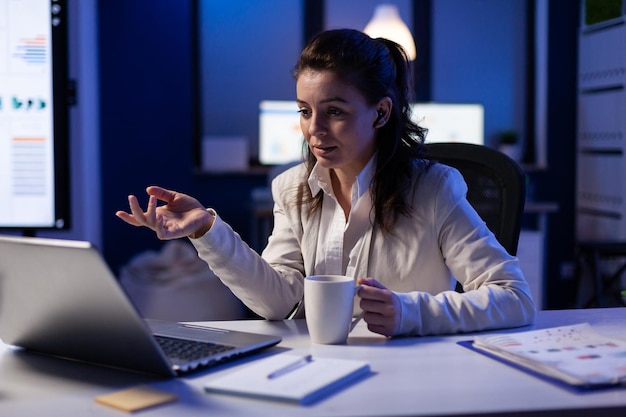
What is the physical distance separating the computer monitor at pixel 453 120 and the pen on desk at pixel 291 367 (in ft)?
11.8

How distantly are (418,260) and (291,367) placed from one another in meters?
0.58

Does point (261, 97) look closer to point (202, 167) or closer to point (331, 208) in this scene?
point (202, 167)

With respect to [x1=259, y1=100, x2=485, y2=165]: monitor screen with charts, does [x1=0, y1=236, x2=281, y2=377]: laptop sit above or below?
below

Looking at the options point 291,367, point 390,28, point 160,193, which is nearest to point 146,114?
point 390,28

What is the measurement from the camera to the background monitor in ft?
5.97

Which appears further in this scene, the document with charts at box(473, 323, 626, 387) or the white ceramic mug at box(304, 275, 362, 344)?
the white ceramic mug at box(304, 275, 362, 344)

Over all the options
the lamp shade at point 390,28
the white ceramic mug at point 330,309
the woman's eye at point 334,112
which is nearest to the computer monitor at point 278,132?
the lamp shade at point 390,28

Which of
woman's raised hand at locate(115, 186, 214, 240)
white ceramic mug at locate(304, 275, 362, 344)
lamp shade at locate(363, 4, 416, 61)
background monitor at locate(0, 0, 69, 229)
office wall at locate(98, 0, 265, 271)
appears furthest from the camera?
office wall at locate(98, 0, 265, 271)

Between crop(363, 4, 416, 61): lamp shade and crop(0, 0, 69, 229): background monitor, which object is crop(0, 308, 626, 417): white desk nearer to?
crop(0, 0, 69, 229): background monitor

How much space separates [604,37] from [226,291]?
2.56 metres

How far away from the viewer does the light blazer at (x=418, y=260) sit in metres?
1.31

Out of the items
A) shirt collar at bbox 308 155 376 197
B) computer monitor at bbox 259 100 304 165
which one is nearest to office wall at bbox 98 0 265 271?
computer monitor at bbox 259 100 304 165

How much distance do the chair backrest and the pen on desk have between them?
738 millimetres

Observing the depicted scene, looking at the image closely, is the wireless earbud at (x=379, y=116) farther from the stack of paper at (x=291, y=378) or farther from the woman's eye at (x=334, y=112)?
the stack of paper at (x=291, y=378)
